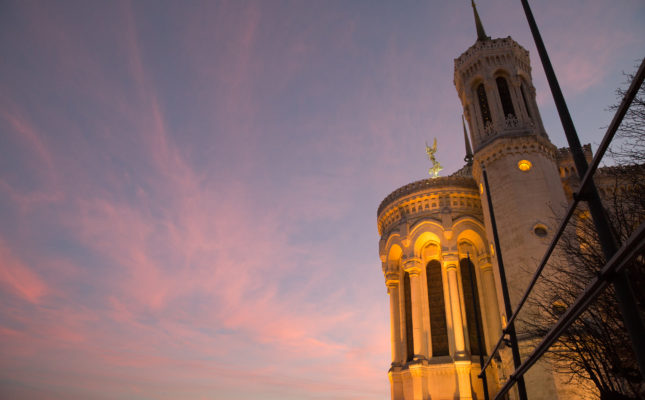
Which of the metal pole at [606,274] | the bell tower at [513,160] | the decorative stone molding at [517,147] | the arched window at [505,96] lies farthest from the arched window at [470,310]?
the metal pole at [606,274]

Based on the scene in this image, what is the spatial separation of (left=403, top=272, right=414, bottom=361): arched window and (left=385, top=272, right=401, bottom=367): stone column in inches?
21.9

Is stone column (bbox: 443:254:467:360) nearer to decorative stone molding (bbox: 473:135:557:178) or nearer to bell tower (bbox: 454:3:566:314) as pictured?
bell tower (bbox: 454:3:566:314)

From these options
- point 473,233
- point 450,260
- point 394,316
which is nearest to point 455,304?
point 450,260

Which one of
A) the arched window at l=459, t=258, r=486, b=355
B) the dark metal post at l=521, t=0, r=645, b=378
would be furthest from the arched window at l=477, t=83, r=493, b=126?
the dark metal post at l=521, t=0, r=645, b=378

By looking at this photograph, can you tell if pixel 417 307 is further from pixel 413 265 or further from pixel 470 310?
pixel 470 310

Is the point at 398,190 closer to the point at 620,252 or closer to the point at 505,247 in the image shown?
the point at 505,247

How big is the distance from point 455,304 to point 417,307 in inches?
81.4

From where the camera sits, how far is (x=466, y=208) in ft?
84.4

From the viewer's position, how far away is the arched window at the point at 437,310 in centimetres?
2352

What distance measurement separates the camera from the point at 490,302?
23.9 metres

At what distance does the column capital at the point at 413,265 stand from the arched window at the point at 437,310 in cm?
84

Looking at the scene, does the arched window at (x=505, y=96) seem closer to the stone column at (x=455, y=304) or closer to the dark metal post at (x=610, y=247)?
the stone column at (x=455, y=304)

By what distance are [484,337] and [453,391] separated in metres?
3.57

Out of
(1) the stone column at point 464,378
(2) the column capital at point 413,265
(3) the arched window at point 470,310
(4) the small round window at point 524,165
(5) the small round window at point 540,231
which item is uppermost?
(4) the small round window at point 524,165
